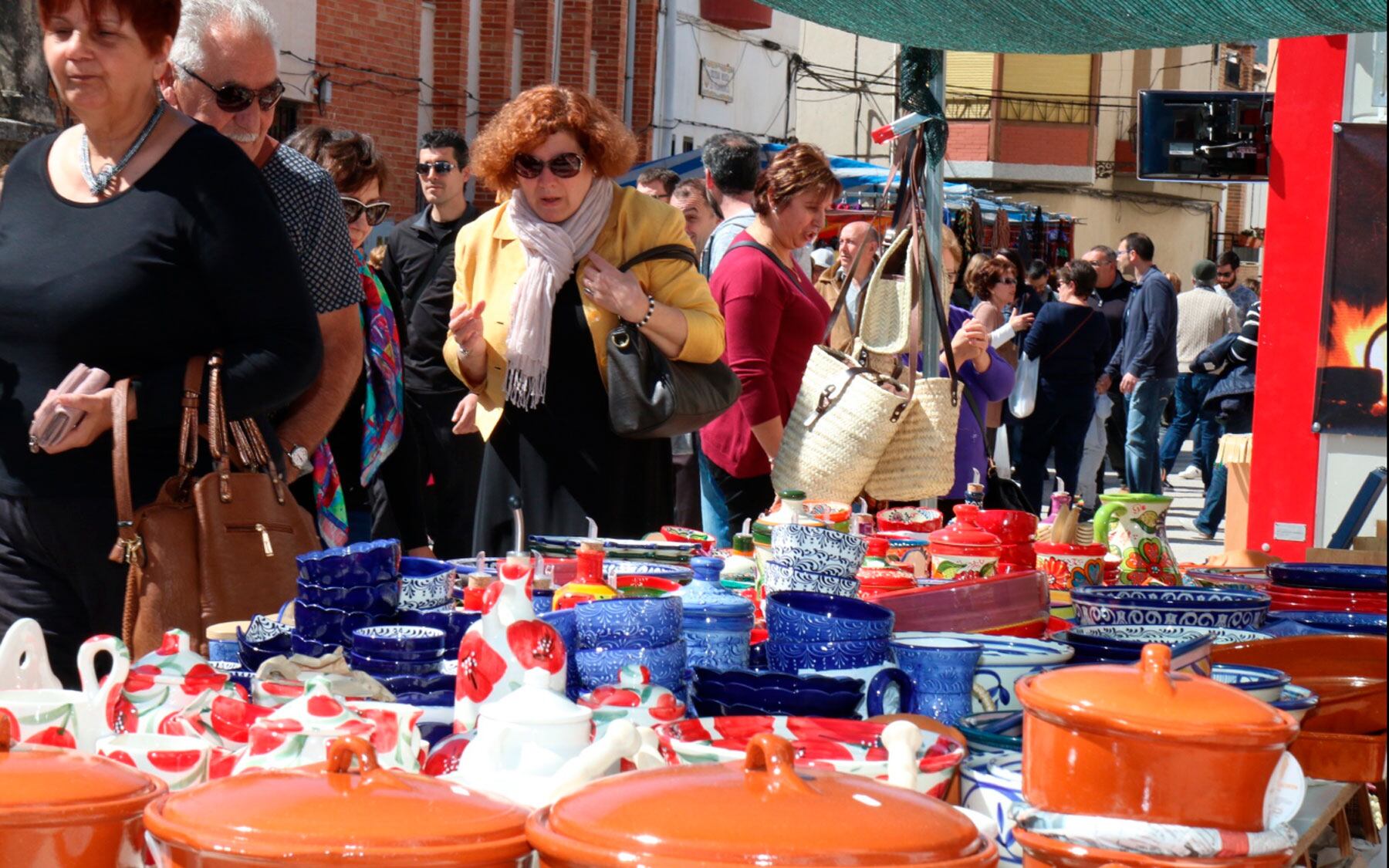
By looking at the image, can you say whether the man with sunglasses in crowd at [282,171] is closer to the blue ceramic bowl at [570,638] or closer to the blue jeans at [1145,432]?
the blue ceramic bowl at [570,638]

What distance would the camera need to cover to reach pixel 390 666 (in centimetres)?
181

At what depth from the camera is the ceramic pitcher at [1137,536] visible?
328 cm

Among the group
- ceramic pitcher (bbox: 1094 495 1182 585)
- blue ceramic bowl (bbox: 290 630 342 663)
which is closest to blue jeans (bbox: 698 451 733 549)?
ceramic pitcher (bbox: 1094 495 1182 585)

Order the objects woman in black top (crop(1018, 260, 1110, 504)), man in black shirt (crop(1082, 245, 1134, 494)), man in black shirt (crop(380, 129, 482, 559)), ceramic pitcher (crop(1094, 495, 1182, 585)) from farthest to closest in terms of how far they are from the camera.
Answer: man in black shirt (crop(1082, 245, 1134, 494)), woman in black top (crop(1018, 260, 1110, 504)), man in black shirt (crop(380, 129, 482, 559)), ceramic pitcher (crop(1094, 495, 1182, 585))

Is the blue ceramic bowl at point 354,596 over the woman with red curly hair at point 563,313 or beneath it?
beneath

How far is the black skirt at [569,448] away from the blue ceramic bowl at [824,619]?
171cm

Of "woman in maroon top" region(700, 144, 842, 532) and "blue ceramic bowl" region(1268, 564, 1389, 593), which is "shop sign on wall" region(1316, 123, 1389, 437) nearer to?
"woman in maroon top" region(700, 144, 842, 532)

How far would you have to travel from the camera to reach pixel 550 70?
16.8 m

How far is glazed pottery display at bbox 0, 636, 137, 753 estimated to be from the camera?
58.9 inches

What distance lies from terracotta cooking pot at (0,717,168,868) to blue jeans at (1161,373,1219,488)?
36.6ft

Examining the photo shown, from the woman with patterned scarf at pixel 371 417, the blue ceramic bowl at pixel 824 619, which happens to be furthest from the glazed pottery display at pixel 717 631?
the woman with patterned scarf at pixel 371 417

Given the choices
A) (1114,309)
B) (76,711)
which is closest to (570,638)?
(76,711)

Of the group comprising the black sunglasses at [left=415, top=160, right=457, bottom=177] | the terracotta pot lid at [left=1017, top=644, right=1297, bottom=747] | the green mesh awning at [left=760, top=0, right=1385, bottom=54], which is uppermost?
the green mesh awning at [left=760, top=0, right=1385, bottom=54]

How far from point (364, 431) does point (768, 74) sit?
2043cm
